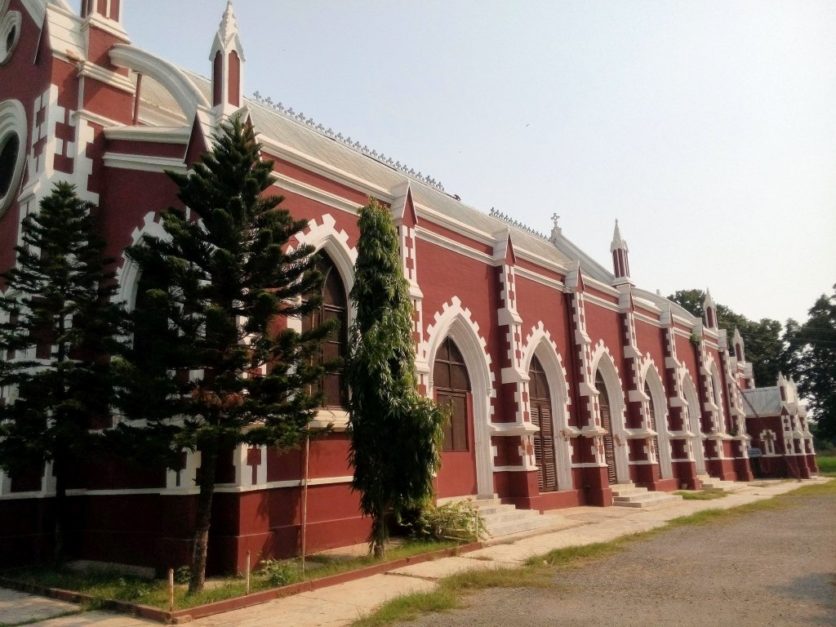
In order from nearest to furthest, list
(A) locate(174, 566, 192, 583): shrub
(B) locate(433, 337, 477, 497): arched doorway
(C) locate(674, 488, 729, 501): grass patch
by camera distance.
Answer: (A) locate(174, 566, 192, 583): shrub, (B) locate(433, 337, 477, 497): arched doorway, (C) locate(674, 488, 729, 501): grass patch

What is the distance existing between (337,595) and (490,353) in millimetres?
10033

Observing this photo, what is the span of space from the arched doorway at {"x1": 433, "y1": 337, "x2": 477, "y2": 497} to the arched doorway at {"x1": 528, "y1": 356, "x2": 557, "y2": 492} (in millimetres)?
3167

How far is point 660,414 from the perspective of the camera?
2859 centimetres

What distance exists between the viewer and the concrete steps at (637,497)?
21.1 metres

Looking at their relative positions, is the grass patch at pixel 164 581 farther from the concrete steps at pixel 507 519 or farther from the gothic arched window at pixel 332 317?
the gothic arched window at pixel 332 317

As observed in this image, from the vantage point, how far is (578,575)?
33.7ft

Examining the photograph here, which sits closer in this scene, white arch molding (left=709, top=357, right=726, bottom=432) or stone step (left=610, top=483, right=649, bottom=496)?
stone step (left=610, top=483, right=649, bottom=496)

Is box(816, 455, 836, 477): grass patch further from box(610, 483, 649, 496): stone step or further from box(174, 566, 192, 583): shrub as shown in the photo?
box(174, 566, 192, 583): shrub

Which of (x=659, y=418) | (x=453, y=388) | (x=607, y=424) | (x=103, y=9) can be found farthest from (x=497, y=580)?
(x=659, y=418)

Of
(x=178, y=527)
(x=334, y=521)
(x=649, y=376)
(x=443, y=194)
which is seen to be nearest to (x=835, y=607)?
(x=334, y=521)

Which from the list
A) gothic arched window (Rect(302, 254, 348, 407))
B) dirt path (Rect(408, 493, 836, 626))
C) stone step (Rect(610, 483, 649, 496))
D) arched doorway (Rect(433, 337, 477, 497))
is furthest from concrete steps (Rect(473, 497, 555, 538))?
stone step (Rect(610, 483, 649, 496))

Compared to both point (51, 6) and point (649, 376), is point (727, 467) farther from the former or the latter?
point (51, 6)

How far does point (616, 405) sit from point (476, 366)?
9003 mm

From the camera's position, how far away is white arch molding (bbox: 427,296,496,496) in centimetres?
1709
